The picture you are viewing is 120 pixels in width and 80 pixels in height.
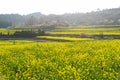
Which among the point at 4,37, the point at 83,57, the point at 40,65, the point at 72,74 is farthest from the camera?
the point at 4,37

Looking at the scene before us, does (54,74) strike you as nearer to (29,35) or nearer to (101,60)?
(101,60)

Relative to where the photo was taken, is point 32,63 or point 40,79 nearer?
point 40,79

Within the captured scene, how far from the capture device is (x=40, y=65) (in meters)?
23.4

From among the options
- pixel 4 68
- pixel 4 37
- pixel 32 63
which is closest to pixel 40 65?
pixel 32 63

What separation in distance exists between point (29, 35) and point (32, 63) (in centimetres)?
5490

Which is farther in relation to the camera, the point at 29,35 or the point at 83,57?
the point at 29,35

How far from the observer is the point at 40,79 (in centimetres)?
1955

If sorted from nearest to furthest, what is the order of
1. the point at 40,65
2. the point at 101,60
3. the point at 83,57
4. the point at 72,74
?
1. the point at 72,74
2. the point at 40,65
3. the point at 101,60
4. the point at 83,57

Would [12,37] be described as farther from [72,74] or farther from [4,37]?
[72,74]

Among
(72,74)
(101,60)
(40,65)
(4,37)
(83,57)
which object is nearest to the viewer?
(72,74)

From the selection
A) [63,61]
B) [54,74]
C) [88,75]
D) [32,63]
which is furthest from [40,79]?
[63,61]

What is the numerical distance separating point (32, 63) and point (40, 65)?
0.96 m

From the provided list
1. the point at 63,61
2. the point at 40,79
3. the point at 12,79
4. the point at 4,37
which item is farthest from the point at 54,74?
the point at 4,37

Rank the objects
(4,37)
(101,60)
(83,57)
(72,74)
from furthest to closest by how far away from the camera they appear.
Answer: (4,37)
(83,57)
(101,60)
(72,74)
